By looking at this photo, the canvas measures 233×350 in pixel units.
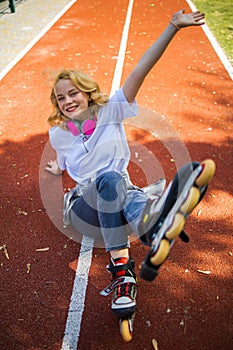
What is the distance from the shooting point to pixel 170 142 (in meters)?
5.15

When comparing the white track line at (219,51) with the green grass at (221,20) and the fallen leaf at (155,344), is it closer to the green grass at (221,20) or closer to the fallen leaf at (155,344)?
the green grass at (221,20)

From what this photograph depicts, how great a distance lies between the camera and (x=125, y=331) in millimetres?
2672

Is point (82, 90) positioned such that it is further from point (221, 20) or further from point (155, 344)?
point (221, 20)

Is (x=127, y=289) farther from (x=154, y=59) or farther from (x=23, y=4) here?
(x=23, y=4)

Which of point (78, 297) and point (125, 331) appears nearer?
point (125, 331)

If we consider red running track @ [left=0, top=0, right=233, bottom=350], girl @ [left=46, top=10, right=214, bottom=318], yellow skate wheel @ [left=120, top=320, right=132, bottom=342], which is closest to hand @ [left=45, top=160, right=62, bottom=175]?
red running track @ [left=0, top=0, right=233, bottom=350]

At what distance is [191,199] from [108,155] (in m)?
1.19

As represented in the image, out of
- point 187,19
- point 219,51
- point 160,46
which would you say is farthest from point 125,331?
point 219,51

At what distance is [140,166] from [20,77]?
13.1ft

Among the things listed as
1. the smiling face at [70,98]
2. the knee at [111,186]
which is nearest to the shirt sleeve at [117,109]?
the smiling face at [70,98]

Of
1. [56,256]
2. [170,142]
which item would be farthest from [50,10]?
[56,256]

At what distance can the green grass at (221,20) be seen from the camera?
29.3 feet

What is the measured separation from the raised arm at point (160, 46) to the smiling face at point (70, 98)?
1.37 feet

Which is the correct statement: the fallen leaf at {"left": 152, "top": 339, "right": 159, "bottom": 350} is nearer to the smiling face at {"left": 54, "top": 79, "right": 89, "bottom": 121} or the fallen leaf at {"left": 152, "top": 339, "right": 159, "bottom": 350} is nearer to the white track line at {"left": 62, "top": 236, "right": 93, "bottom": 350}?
the white track line at {"left": 62, "top": 236, "right": 93, "bottom": 350}
